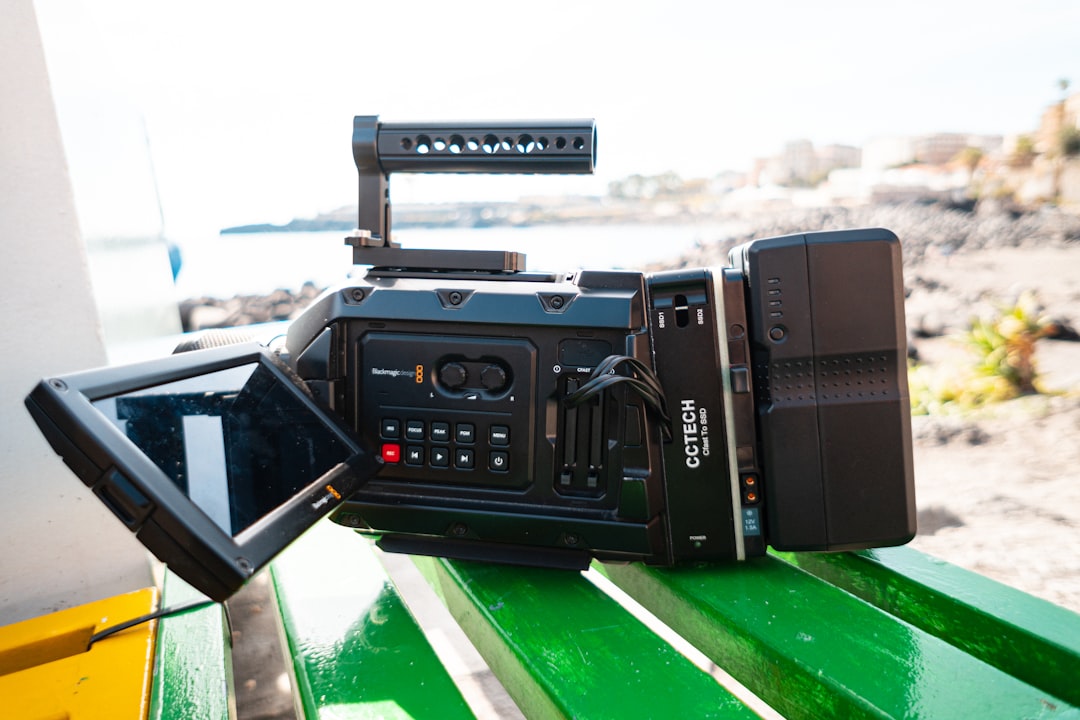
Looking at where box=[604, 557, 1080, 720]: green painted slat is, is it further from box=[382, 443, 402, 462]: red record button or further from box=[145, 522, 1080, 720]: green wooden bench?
box=[382, 443, 402, 462]: red record button

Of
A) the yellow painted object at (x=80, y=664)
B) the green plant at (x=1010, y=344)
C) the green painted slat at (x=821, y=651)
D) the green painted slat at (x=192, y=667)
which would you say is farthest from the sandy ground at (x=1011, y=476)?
the yellow painted object at (x=80, y=664)

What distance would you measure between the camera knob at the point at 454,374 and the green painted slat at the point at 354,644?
36 cm

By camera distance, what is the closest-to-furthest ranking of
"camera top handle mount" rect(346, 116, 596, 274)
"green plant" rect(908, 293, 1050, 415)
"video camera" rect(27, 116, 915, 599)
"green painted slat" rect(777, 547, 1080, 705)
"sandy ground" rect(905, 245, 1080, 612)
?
"green painted slat" rect(777, 547, 1080, 705), "video camera" rect(27, 116, 915, 599), "camera top handle mount" rect(346, 116, 596, 274), "sandy ground" rect(905, 245, 1080, 612), "green plant" rect(908, 293, 1050, 415)

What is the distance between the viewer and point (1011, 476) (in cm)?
341

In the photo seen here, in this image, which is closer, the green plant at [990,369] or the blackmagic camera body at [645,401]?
the blackmagic camera body at [645,401]

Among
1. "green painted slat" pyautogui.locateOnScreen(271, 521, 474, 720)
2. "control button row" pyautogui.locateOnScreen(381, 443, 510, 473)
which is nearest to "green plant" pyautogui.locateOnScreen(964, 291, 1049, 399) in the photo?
"control button row" pyautogui.locateOnScreen(381, 443, 510, 473)

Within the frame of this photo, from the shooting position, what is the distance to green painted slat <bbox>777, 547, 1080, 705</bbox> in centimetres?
92

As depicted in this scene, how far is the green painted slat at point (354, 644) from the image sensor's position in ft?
Answer: 2.88

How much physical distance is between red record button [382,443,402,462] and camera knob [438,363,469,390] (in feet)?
0.46

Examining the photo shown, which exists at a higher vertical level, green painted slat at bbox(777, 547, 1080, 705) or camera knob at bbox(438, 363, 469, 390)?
camera knob at bbox(438, 363, 469, 390)

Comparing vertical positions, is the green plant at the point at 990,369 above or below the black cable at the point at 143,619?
below

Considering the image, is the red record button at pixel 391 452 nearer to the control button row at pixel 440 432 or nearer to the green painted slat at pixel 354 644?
the control button row at pixel 440 432

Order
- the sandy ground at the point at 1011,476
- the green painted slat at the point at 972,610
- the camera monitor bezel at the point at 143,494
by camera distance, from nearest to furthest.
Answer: the camera monitor bezel at the point at 143,494, the green painted slat at the point at 972,610, the sandy ground at the point at 1011,476

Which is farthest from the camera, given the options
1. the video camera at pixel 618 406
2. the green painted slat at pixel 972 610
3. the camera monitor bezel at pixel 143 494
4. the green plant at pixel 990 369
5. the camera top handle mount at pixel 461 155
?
the green plant at pixel 990 369
